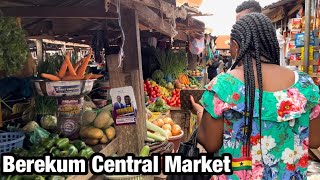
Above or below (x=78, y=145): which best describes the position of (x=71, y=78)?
above

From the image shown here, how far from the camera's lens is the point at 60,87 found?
2.53 meters

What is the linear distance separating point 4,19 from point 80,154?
1159mm

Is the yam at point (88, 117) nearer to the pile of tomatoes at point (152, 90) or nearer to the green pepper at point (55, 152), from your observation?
the green pepper at point (55, 152)

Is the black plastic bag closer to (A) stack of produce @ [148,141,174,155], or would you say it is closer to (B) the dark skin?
(B) the dark skin

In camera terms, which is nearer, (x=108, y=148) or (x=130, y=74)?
(x=108, y=148)

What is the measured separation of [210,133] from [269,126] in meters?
0.31

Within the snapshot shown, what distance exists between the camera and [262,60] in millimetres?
1731

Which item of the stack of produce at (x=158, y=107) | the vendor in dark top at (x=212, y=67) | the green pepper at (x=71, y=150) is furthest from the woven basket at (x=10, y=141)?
the vendor in dark top at (x=212, y=67)

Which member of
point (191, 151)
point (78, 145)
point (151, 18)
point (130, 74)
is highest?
point (151, 18)

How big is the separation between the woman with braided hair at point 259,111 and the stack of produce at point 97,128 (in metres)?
1.36

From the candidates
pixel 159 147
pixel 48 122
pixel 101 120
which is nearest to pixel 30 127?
pixel 48 122

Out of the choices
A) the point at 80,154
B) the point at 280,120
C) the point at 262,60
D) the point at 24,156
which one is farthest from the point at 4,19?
the point at 280,120

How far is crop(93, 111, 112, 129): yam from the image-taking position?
2.93 m

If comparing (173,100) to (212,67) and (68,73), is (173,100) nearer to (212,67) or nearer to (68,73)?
(68,73)
